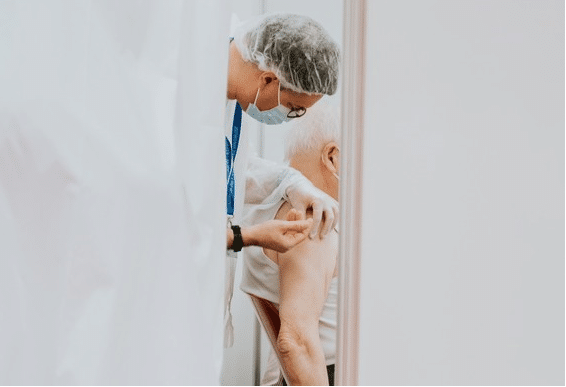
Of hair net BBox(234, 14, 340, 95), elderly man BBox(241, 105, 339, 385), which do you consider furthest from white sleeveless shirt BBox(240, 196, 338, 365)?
hair net BBox(234, 14, 340, 95)

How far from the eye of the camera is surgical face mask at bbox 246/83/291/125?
104cm

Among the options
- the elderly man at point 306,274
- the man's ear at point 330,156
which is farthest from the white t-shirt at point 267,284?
the man's ear at point 330,156

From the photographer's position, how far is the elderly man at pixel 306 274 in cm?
102

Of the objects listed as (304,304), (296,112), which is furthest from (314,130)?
(304,304)

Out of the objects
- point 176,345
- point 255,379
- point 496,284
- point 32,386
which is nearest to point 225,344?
point 255,379

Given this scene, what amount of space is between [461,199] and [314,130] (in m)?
0.26

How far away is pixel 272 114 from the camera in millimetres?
1041

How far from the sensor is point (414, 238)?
3.35 ft

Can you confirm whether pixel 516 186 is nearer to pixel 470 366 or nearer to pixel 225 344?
pixel 470 366

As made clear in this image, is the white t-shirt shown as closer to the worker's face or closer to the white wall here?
the white wall

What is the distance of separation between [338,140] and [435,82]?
0.18 m

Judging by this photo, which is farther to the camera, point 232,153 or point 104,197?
point 232,153

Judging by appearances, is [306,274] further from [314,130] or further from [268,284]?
[314,130]

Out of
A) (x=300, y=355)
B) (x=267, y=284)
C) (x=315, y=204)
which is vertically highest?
(x=315, y=204)
